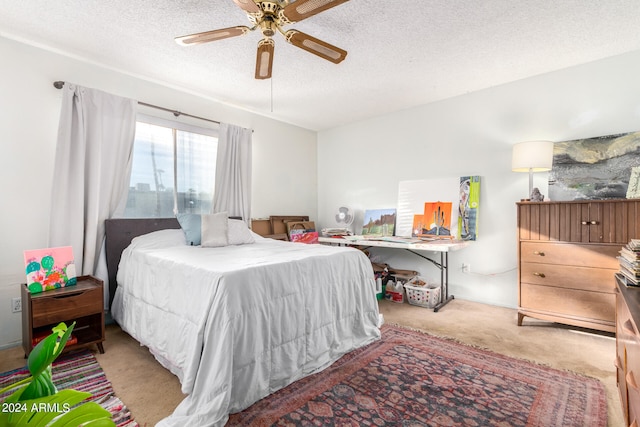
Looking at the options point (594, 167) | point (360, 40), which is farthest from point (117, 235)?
point (594, 167)

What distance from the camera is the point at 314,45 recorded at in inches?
84.0

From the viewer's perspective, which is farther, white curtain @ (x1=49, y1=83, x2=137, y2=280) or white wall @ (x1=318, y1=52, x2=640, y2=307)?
white wall @ (x1=318, y1=52, x2=640, y2=307)

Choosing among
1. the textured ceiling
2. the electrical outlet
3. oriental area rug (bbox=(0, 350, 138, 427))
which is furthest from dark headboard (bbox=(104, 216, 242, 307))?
the textured ceiling

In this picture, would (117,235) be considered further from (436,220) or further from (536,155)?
(536,155)

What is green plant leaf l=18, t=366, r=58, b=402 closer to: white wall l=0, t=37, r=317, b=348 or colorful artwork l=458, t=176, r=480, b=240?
white wall l=0, t=37, r=317, b=348

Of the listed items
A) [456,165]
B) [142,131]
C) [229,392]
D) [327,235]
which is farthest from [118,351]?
[456,165]

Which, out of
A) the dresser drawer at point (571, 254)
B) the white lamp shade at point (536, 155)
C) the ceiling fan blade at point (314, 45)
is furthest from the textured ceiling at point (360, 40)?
the dresser drawer at point (571, 254)

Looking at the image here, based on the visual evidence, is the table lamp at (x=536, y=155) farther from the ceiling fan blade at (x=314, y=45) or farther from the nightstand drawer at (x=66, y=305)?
the nightstand drawer at (x=66, y=305)

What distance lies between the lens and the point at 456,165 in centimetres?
388

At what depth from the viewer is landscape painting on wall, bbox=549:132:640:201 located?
2.83 metres

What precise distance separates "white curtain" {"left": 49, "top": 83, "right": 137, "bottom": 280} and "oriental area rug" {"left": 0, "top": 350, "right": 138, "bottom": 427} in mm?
840

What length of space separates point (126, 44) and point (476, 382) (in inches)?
144

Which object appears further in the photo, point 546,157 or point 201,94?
point 201,94

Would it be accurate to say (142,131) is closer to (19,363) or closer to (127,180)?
(127,180)
